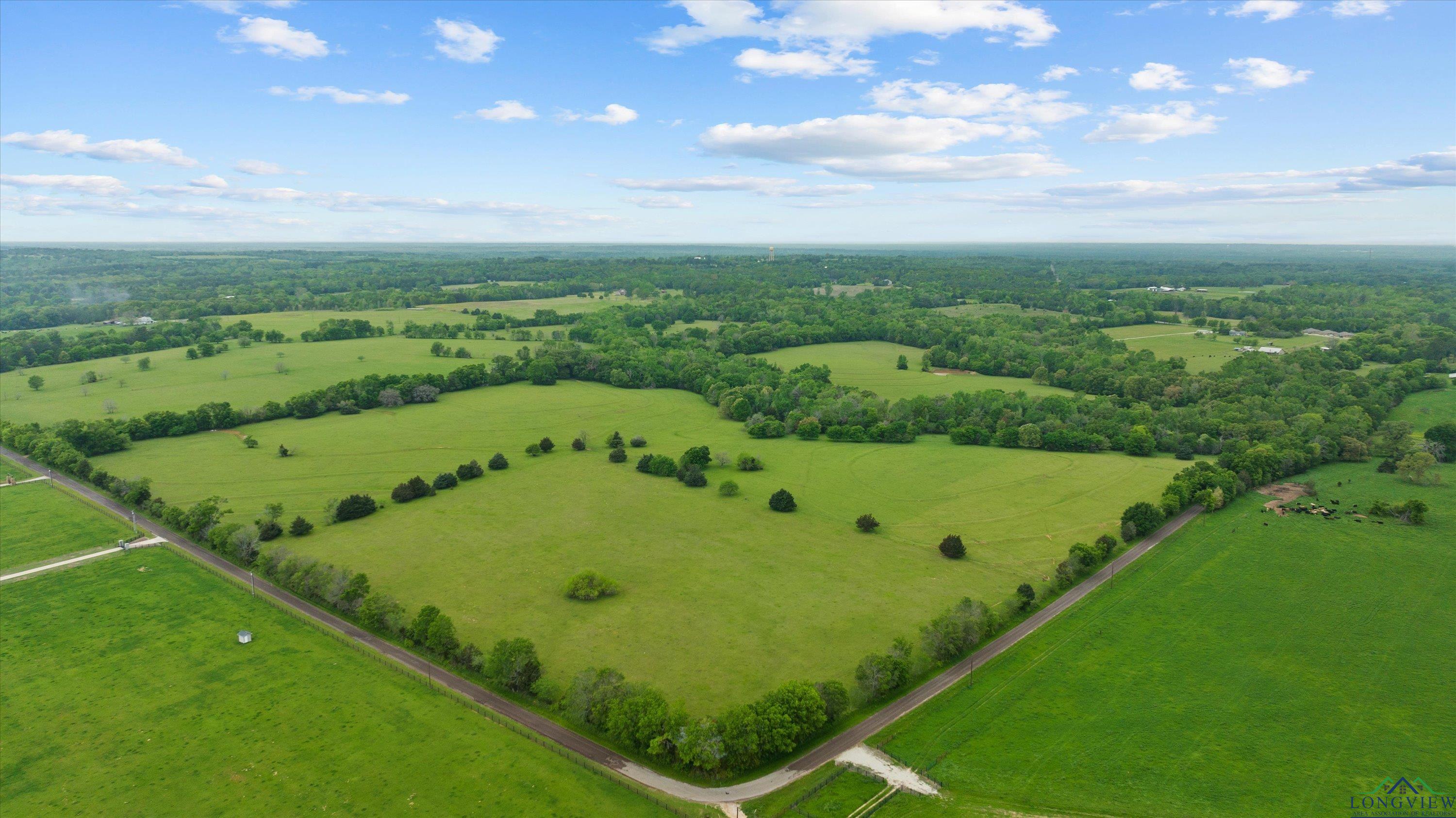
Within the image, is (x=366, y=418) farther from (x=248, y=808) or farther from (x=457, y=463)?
(x=248, y=808)

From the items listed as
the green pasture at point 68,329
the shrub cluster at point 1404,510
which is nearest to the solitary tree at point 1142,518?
the shrub cluster at point 1404,510

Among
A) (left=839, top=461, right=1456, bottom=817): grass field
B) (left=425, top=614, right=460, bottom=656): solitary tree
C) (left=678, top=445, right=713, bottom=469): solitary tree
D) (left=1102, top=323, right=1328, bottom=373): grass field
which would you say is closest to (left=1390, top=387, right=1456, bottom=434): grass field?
(left=1102, top=323, right=1328, bottom=373): grass field

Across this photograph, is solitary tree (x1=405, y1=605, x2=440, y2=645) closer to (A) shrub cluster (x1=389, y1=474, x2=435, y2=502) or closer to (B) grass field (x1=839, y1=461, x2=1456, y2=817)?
(A) shrub cluster (x1=389, y1=474, x2=435, y2=502)

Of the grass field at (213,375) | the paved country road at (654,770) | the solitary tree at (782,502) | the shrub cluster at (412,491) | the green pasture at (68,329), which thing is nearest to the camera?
the paved country road at (654,770)

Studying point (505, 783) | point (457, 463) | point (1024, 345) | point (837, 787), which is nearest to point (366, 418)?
point (457, 463)

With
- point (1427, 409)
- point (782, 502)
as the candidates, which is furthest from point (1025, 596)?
point (1427, 409)

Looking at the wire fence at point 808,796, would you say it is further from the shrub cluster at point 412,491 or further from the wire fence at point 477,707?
the shrub cluster at point 412,491
